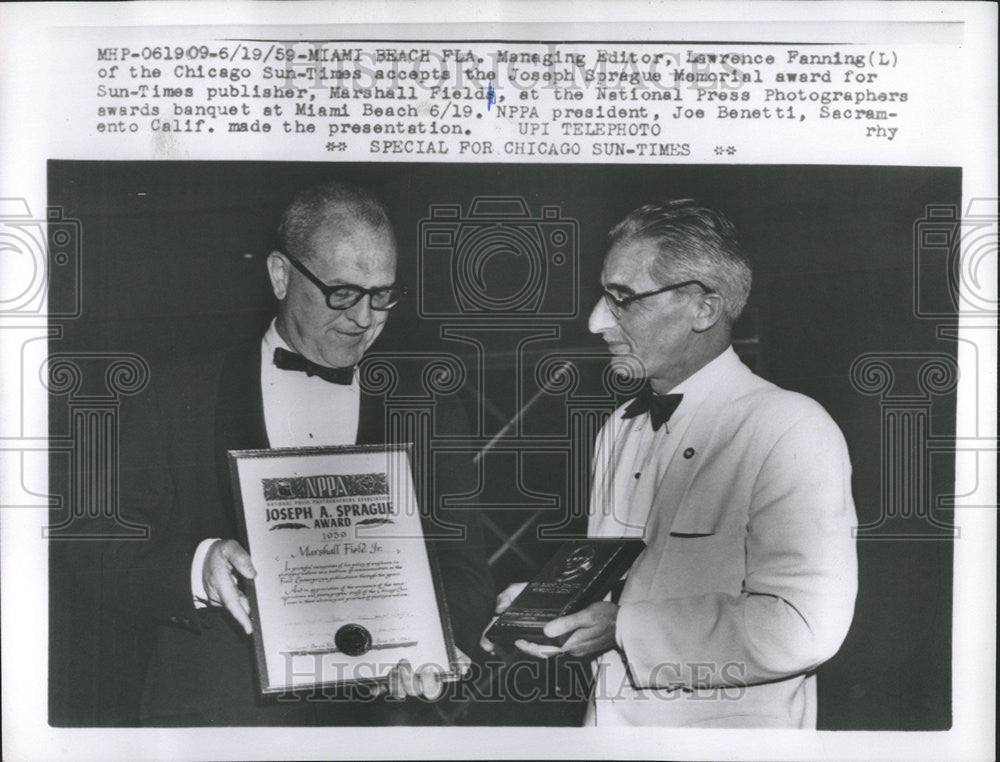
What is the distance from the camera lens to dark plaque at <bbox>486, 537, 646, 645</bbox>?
1.70 metres

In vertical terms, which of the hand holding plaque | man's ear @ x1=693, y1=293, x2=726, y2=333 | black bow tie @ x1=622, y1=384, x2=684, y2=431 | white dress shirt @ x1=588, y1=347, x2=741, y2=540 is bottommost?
the hand holding plaque

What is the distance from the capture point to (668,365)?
171 cm

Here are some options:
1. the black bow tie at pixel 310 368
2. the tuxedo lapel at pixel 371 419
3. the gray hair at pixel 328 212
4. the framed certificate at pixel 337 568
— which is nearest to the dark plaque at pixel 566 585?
the framed certificate at pixel 337 568

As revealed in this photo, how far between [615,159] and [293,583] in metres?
1.02

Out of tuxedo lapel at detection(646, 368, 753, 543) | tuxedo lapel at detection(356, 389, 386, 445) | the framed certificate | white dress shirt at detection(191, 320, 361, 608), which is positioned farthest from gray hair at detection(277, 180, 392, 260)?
tuxedo lapel at detection(646, 368, 753, 543)

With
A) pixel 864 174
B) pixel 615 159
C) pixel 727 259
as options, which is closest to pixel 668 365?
pixel 727 259

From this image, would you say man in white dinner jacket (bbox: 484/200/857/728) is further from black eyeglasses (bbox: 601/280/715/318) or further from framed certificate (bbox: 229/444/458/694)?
framed certificate (bbox: 229/444/458/694)

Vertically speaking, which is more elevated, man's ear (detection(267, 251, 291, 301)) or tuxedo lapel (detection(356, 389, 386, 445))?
man's ear (detection(267, 251, 291, 301))

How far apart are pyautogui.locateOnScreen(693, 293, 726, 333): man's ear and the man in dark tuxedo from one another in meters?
0.48

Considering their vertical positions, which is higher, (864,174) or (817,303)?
(864,174)

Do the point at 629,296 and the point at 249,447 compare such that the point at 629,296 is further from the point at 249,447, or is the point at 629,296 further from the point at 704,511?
the point at 249,447

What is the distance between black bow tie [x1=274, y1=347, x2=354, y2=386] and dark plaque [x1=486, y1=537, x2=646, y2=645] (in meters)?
0.52

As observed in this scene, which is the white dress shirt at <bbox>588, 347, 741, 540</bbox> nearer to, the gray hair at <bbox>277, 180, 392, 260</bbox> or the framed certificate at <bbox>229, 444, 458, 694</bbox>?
the framed certificate at <bbox>229, 444, 458, 694</bbox>

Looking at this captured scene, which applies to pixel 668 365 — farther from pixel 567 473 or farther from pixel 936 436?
pixel 936 436
